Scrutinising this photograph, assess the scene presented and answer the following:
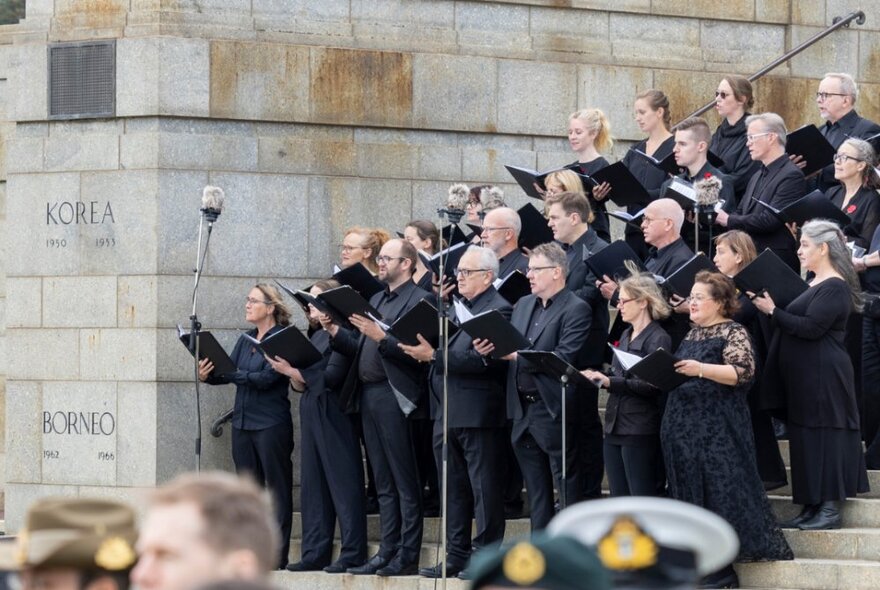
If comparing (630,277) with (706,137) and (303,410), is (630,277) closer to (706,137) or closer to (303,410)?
(706,137)

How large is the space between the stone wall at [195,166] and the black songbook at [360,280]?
1.33 meters

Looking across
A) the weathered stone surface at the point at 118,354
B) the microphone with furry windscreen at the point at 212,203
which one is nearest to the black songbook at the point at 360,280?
the microphone with furry windscreen at the point at 212,203

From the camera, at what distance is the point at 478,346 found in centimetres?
1122

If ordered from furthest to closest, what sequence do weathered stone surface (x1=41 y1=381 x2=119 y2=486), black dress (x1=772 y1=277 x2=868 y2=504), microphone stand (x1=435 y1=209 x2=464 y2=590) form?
weathered stone surface (x1=41 y1=381 x2=119 y2=486), microphone stand (x1=435 y1=209 x2=464 y2=590), black dress (x1=772 y1=277 x2=868 y2=504)

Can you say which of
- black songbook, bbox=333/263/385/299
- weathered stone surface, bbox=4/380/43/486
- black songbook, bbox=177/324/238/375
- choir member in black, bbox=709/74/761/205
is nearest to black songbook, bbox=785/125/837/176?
choir member in black, bbox=709/74/761/205

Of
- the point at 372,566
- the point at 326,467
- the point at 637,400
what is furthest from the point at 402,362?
the point at 637,400

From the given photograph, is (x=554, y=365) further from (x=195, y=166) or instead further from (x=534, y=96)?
(x=534, y=96)

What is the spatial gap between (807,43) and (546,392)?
18.0 feet

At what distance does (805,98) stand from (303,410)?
531cm

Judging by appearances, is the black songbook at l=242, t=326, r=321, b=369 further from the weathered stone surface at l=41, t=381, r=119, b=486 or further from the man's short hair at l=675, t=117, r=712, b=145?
the man's short hair at l=675, t=117, r=712, b=145

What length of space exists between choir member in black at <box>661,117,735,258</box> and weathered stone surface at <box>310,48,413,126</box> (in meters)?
2.54

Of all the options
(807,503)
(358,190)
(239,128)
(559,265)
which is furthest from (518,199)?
(807,503)

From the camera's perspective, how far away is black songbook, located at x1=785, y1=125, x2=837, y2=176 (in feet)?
40.7

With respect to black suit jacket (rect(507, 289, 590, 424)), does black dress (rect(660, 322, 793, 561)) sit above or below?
below
